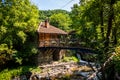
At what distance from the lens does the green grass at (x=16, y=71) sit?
2900 centimetres

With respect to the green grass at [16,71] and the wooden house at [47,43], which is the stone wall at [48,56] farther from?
the green grass at [16,71]

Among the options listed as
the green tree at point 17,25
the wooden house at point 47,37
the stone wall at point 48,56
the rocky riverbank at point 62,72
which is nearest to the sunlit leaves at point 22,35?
the green tree at point 17,25

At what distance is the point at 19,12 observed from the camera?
30.7 meters

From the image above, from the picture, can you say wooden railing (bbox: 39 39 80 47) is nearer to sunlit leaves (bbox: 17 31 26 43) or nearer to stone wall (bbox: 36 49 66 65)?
stone wall (bbox: 36 49 66 65)

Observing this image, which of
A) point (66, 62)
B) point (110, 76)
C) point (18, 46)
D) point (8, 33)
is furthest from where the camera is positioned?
point (66, 62)

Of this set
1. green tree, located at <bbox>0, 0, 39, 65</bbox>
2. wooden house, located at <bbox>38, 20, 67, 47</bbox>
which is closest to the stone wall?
wooden house, located at <bbox>38, 20, 67, 47</bbox>

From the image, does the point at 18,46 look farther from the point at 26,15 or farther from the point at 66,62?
the point at 66,62

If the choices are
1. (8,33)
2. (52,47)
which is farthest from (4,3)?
(52,47)

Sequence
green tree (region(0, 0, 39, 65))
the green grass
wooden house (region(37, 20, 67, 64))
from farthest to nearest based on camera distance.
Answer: wooden house (region(37, 20, 67, 64))
green tree (region(0, 0, 39, 65))
the green grass

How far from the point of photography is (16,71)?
3041cm

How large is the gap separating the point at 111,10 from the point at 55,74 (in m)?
17.7

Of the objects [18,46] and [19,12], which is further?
[18,46]

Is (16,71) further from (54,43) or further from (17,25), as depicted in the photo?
(54,43)

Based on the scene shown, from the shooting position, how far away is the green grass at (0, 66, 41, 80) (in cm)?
2900
